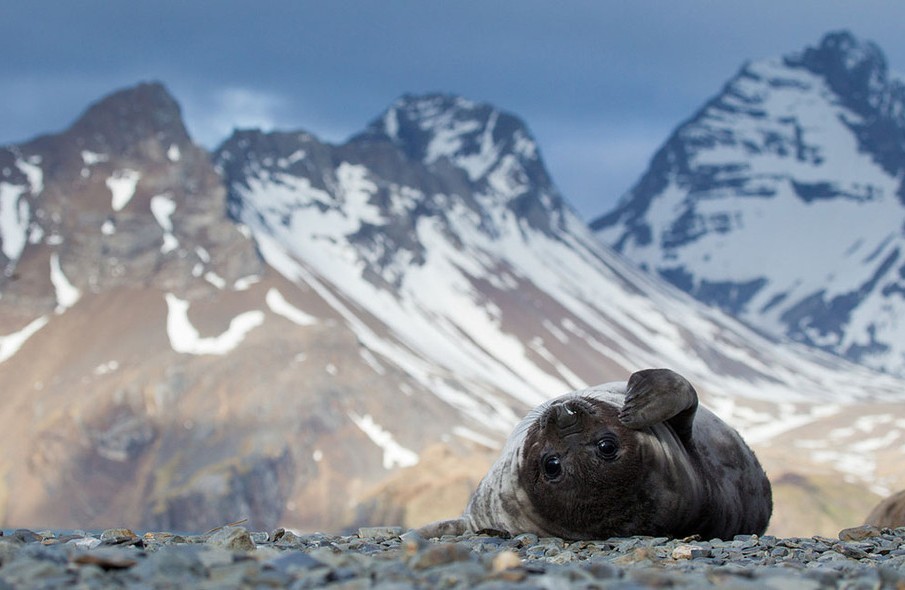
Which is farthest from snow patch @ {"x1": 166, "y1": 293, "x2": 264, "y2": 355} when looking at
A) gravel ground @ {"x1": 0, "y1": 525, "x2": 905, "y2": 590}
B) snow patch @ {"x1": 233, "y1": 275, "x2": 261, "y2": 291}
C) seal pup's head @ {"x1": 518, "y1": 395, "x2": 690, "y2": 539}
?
gravel ground @ {"x1": 0, "y1": 525, "x2": 905, "y2": 590}

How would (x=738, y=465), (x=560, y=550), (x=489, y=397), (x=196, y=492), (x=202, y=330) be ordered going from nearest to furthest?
(x=560, y=550) → (x=738, y=465) → (x=196, y=492) → (x=202, y=330) → (x=489, y=397)

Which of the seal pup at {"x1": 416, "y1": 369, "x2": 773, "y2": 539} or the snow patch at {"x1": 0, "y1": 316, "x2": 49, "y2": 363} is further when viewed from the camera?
the snow patch at {"x1": 0, "y1": 316, "x2": 49, "y2": 363}

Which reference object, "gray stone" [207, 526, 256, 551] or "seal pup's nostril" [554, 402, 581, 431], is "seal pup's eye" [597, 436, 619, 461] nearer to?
"seal pup's nostril" [554, 402, 581, 431]

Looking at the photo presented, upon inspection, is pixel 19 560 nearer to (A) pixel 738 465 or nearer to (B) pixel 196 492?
(A) pixel 738 465

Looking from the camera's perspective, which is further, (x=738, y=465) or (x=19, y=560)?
(x=738, y=465)

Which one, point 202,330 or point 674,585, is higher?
point 674,585

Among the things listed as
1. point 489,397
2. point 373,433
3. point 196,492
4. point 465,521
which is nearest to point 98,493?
point 196,492

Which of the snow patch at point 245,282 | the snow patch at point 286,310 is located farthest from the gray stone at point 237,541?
the snow patch at point 245,282

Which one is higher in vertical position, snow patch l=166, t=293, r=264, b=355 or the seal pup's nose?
the seal pup's nose
